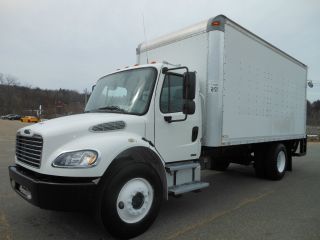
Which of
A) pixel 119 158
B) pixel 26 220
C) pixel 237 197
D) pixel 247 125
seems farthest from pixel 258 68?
pixel 26 220

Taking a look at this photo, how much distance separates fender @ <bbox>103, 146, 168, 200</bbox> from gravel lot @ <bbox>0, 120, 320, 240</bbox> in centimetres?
75

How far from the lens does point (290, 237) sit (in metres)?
4.66

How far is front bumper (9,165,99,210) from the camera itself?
401 centimetres

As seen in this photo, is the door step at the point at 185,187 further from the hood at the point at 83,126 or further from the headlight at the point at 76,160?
the headlight at the point at 76,160

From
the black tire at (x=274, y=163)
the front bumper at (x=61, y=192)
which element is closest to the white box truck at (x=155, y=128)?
the front bumper at (x=61, y=192)

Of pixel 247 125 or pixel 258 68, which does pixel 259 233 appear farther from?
pixel 258 68

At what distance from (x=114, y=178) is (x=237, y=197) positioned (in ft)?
11.9

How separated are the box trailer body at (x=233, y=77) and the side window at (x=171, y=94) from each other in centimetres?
74

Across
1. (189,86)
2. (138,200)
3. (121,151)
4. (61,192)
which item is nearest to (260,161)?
(189,86)

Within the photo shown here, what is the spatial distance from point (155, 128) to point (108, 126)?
33.7 inches

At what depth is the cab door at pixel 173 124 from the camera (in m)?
5.24

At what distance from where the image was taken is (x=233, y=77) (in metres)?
6.52

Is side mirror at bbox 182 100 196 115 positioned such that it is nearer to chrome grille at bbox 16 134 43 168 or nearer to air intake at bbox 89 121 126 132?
air intake at bbox 89 121 126 132

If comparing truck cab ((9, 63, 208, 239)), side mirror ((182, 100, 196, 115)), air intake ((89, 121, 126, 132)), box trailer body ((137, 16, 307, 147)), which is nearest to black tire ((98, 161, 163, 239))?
truck cab ((9, 63, 208, 239))
